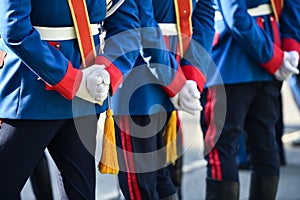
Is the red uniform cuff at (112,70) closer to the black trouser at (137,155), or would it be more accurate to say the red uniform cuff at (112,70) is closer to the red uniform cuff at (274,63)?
the black trouser at (137,155)

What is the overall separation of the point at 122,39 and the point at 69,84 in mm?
366

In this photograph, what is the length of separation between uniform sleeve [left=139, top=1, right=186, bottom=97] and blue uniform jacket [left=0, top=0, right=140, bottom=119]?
0.94 ft

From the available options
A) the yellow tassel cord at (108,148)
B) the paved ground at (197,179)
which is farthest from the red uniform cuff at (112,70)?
the paved ground at (197,179)

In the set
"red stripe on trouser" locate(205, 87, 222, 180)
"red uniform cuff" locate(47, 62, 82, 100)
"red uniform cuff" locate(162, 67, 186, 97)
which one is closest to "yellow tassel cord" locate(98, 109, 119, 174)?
"red uniform cuff" locate(47, 62, 82, 100)

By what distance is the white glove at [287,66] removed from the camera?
381 cm

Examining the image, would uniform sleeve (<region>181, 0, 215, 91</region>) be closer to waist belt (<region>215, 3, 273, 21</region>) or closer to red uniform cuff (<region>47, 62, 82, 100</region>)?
waist belt (<region>215, 3, 273, 21</region>)

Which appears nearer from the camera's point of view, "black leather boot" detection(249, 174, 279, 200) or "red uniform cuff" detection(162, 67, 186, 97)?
"red uniform cuff" detection(162, 67, 186, 97)

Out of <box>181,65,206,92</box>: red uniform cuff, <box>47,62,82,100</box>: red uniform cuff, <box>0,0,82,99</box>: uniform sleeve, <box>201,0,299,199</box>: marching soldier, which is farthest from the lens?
<box>201,0,299,199</box>: marching soldier

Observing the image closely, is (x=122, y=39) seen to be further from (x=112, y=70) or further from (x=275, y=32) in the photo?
(x=275, y=32)

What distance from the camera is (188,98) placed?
3.34m

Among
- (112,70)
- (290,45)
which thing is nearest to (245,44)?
(290,45)

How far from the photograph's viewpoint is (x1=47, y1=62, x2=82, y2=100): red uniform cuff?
2715 millimetres

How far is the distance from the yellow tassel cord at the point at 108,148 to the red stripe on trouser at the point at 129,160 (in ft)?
0.71

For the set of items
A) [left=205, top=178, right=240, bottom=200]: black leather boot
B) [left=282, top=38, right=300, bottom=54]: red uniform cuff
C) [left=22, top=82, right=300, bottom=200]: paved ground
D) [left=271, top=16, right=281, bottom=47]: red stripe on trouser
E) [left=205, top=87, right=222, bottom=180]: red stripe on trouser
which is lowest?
[left=22, top=82, right=300, bottom=200]: paved ground
